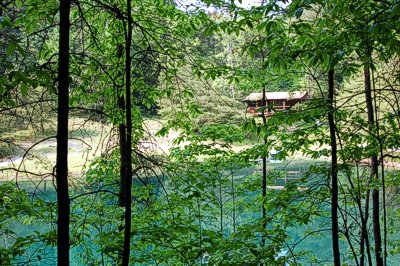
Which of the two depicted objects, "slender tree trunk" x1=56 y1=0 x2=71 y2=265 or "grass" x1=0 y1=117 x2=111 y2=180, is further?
"grass" x1=0 y1=117 x2=111 y2=180

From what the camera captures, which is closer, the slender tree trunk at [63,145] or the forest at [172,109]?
the slender tree trunk at [63,145]

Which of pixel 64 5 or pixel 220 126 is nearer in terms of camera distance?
pixel 64 5

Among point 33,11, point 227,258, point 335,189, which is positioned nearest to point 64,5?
point 33,11

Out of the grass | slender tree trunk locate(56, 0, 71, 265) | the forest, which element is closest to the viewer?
slender tree trunk locate(56, 0, 71, 265)

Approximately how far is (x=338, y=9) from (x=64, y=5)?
5.55ft

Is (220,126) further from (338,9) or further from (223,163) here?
(338,9)

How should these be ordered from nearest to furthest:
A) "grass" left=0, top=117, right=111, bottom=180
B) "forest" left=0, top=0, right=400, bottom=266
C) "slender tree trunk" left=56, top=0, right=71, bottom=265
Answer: "slender tree trunk" left=56, top=0, right=71, bottom=265
"forest" left=0, top=0, right=400, bottom=266
"grass" left=0, top=117, right=111, bottom=180

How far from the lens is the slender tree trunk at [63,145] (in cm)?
166

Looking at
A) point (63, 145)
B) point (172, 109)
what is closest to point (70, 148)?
point (172, 109)

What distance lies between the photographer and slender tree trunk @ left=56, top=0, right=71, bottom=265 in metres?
1.66

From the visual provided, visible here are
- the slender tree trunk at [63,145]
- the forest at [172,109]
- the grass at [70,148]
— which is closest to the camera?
the slender tree trunk at [63,145]

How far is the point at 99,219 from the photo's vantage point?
3.88m

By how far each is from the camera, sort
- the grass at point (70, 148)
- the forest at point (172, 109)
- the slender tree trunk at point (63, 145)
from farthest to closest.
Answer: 1. the grass at point (70, 148)
2. the forest at point (172, 109)
3. the slender tree trunk at point (63, 145)

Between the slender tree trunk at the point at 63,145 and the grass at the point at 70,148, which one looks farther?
the grass at the point at 70,148
